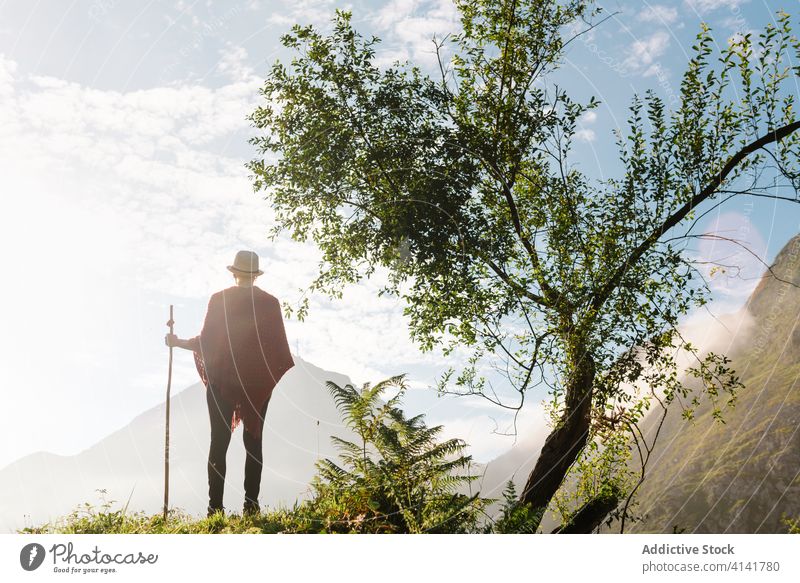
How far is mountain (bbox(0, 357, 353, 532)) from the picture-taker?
22.3ft

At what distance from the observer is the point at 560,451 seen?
31.1 feet

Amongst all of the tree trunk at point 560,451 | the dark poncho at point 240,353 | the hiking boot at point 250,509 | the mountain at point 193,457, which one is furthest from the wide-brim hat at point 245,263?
the tree trunk at point 560,451

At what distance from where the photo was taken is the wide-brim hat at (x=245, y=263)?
7957mm

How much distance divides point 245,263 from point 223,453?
2452 mm

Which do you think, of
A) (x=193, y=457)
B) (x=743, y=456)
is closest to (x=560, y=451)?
(x=193, y=457)

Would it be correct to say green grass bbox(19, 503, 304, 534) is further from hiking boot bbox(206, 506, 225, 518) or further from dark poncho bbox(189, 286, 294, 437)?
dark poncho bbox(189, 286, 294, 437)

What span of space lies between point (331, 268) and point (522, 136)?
3.60 metres

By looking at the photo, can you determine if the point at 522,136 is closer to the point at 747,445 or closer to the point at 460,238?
the point at 460,238

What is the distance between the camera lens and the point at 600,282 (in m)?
8.45
